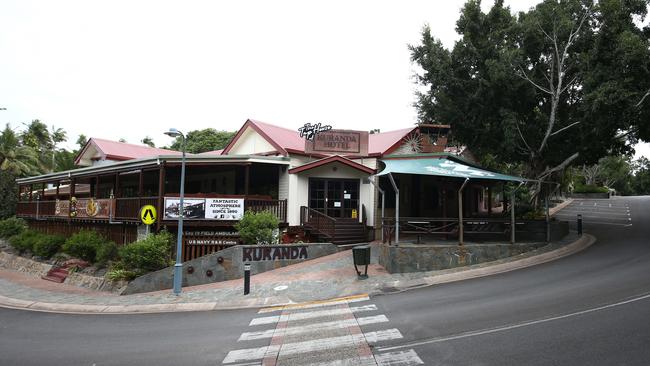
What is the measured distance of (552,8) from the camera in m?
18.0

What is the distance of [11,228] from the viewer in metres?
28.8

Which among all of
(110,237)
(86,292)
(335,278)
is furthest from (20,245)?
(335,278)

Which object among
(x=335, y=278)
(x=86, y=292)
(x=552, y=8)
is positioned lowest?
(x=86, y=292)

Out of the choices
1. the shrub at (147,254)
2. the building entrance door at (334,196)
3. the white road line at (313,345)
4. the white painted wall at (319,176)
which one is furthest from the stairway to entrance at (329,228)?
the white road line at (313,345)

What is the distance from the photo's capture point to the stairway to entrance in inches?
731

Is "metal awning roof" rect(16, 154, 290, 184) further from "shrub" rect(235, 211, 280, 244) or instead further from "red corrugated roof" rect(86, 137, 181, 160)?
"red corrugated roof" rect(86, 137, 181, 160)

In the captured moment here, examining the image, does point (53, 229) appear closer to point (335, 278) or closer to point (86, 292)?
point (86, 292)

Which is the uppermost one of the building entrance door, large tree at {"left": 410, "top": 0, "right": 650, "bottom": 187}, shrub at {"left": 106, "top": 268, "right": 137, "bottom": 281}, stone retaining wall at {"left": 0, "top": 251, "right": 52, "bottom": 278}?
large tree at {"left": 410, "top": 0, "right": 650, "bottom": 187}

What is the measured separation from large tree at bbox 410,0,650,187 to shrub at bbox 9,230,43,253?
965 inches

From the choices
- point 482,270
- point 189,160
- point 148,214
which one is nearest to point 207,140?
point 189,160

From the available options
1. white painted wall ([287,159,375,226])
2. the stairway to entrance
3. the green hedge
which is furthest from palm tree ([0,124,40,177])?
the green hedge

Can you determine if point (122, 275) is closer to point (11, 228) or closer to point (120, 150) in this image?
point (120, 150)

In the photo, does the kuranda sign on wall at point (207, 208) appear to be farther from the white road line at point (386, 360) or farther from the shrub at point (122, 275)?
the white road line at point (386, 360)

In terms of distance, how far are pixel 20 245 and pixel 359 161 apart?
71.0ft
